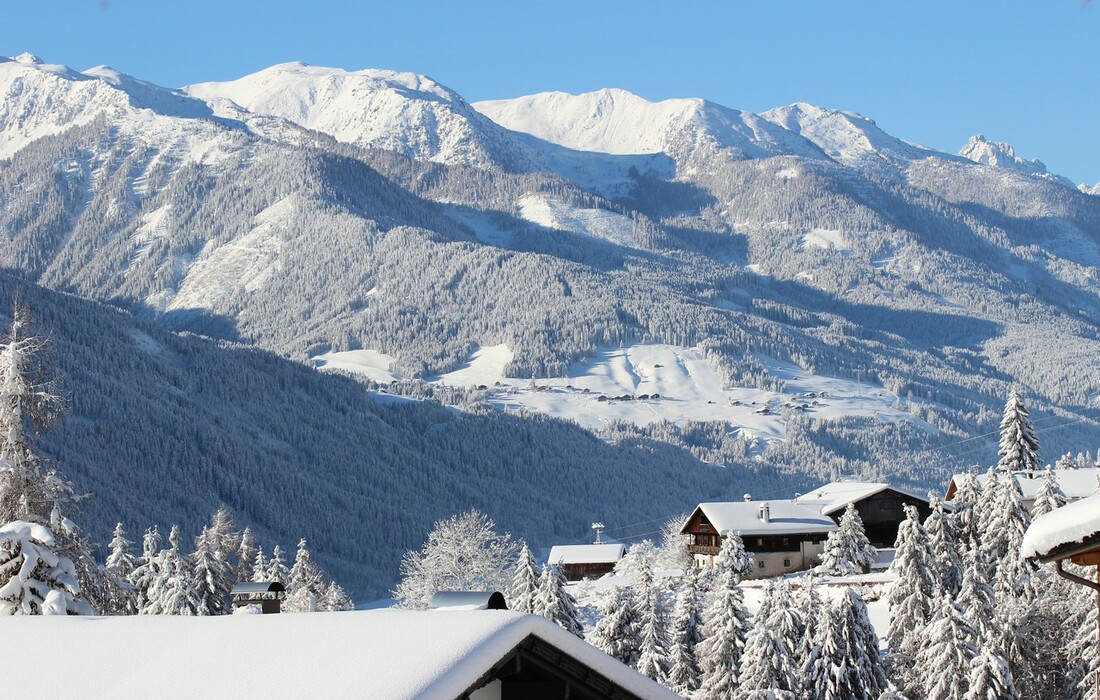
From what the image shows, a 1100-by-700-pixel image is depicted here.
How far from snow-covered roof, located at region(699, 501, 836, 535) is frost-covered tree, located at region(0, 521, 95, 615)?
7097 cm

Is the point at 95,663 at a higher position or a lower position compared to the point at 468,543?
lower

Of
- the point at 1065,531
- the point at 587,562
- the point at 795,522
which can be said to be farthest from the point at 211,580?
the point at 587,562

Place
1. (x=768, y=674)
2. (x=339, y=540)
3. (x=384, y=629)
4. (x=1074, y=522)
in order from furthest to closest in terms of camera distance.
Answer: (x=339, y=540) → (x=768, y=674) → (x=1074, y=522) → (x=384, y=629)

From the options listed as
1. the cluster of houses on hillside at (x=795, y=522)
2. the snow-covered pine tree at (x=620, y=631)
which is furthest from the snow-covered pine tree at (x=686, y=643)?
the cluster of houses on hillside at (x=795, y=522)

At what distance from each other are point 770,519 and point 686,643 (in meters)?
37.5

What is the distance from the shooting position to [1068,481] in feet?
281

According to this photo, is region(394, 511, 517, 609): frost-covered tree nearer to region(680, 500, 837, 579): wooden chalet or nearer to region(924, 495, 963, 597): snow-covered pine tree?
region(680, 500, 837, 579): wooden chalet

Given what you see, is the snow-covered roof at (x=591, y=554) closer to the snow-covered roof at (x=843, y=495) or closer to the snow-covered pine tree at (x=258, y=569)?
the snow-covered roof at (x=843, y=495)

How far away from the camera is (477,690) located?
1111 cm

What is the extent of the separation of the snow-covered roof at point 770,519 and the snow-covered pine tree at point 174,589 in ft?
140

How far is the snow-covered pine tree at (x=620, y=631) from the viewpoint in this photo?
59.4 metres

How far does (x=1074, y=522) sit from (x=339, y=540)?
601 feet

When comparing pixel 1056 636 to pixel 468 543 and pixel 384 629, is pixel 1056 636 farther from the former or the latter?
pixel 468 543

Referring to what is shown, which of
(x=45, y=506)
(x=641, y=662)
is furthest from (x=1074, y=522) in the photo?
(x=641, y=662)
